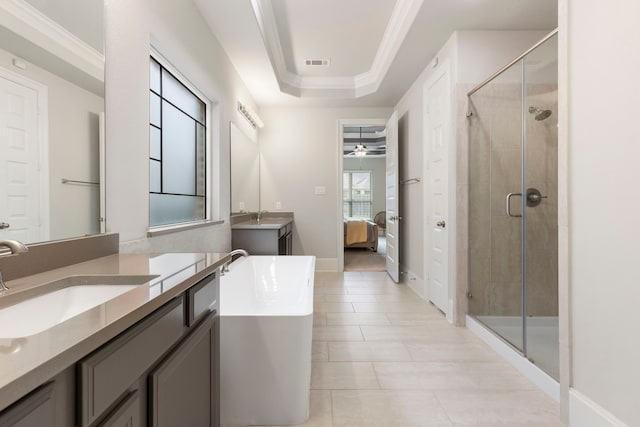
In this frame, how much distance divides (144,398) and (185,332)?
0.23 m

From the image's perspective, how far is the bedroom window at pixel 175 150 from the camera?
198 cm

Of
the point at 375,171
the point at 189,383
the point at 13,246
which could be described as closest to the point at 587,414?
the point at 189,383

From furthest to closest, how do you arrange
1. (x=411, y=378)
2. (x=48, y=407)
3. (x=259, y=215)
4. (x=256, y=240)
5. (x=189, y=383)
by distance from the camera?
(x=259, y=215) → (x=256, y=240) → (x=411, y=378) → (x=189, y=383) → (x=48, y=407)

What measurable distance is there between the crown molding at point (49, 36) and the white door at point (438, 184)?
2493mm

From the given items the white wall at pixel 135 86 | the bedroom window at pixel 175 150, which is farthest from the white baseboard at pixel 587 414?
the bedroom window at pixel 175 150

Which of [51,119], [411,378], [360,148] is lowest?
[411,378]

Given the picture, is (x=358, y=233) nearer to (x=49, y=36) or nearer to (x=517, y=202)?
(x=517, y=202)

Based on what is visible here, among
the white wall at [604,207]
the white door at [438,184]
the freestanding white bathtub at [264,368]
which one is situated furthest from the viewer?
the white door at [438,184]

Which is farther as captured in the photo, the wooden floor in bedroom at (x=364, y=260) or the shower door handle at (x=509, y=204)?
the wooden floor in bedroom at (x=364, y=260)

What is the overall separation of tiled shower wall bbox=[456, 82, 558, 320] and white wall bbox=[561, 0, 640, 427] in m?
0.92

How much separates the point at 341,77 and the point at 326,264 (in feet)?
8.78

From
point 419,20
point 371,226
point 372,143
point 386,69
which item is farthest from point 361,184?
point 419,20

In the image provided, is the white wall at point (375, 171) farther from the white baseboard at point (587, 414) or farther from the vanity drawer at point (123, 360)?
the vanity drawer at point (123, 360)

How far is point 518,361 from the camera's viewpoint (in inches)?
74.6
